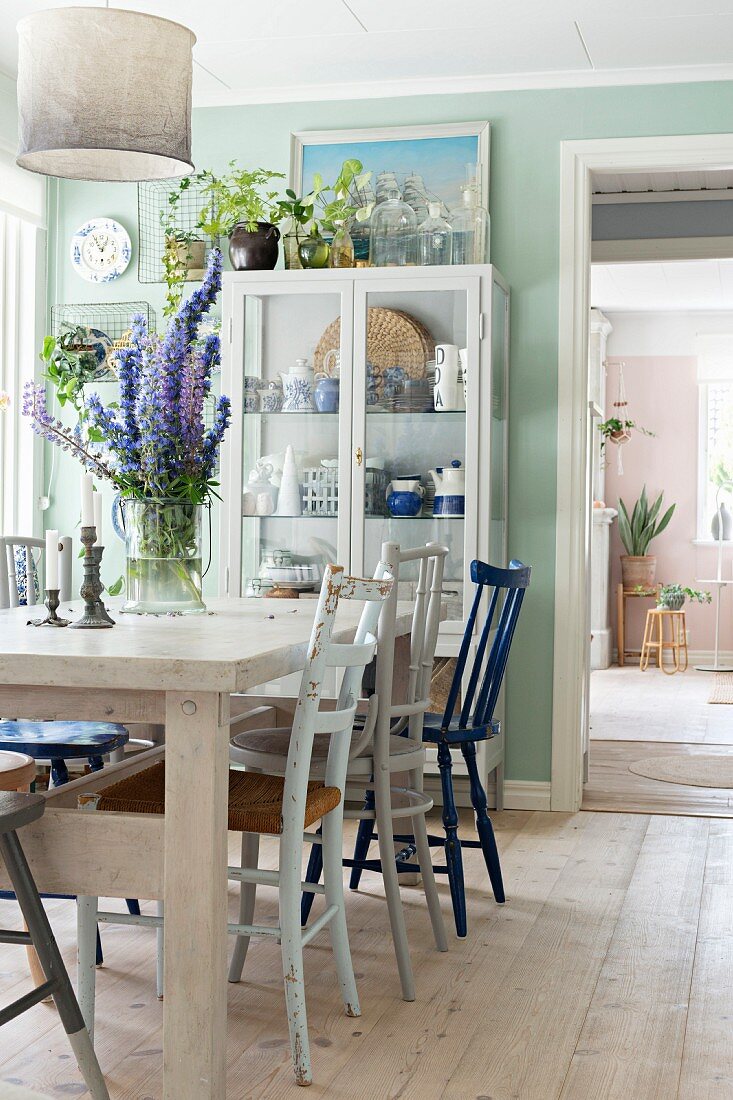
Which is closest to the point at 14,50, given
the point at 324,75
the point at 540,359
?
the point at 324,75

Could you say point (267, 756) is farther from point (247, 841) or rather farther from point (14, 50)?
point (14, 50)

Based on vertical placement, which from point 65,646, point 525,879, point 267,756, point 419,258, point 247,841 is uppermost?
point 419,258

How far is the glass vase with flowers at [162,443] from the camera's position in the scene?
2.48 metres

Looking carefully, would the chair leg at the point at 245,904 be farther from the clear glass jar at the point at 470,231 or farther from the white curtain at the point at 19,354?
the white curtain at the point at 19,354

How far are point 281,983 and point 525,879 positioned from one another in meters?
1.02

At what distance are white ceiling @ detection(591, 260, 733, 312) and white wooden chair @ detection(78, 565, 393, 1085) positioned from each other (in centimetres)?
501

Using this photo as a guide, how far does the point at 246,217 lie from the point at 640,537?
5.22 meters

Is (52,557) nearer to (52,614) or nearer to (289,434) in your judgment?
(52,614)

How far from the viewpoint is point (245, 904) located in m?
2.60

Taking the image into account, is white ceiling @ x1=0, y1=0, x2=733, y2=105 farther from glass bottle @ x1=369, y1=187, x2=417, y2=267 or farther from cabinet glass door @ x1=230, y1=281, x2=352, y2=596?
cabinet glass door @ x1=230, y1=281, x2=352, y2=596

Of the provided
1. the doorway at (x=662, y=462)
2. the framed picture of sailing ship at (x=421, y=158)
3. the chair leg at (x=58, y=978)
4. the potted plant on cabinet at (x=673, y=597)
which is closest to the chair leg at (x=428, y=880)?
the chair leg at (x=58, y=978)

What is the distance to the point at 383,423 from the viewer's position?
4.08 m

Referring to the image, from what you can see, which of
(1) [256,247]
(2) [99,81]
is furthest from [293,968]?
(1) [256,247]

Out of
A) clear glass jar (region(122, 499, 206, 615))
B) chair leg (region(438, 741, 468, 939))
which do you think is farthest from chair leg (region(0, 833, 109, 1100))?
chair leg (region(438, 741, 468, 939))
